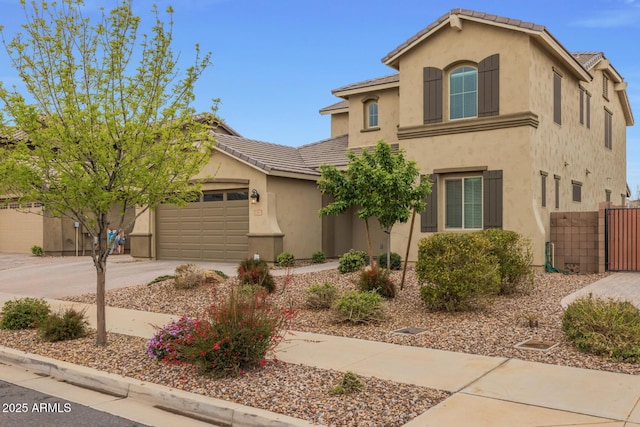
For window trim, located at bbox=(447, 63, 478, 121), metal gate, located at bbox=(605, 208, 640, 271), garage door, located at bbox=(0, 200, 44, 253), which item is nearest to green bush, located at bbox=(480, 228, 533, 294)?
metal gate, located at bbox=(605, 208, 640, 271)

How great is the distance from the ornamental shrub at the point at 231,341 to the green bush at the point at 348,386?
1.23 metres

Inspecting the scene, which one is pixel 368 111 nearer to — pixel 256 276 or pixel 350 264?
pixel 350 264

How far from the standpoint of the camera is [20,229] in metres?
28.7

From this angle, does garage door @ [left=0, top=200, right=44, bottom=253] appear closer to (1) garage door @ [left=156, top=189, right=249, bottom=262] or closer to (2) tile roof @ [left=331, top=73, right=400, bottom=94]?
(1) garage door @ [left=156, top=189, right=249, bottom=262]

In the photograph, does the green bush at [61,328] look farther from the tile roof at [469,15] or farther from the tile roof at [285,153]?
the tile roof at [469,15]

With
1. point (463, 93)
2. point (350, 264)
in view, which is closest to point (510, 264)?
point (350, 264)

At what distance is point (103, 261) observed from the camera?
28.2ft

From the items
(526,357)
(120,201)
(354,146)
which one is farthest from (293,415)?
(354,146)

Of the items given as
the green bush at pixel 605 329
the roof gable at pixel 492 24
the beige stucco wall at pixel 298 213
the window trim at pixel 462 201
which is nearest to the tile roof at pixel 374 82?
the roof gable at pixel 492 24

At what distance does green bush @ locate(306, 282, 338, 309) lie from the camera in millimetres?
11219

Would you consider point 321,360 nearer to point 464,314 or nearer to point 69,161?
point 464,314

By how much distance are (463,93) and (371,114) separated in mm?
5753

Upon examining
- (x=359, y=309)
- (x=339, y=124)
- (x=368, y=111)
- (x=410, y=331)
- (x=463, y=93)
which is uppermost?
(x=339, y=124)

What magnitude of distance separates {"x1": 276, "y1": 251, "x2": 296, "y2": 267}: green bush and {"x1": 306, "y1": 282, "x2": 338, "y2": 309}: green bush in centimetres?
746
